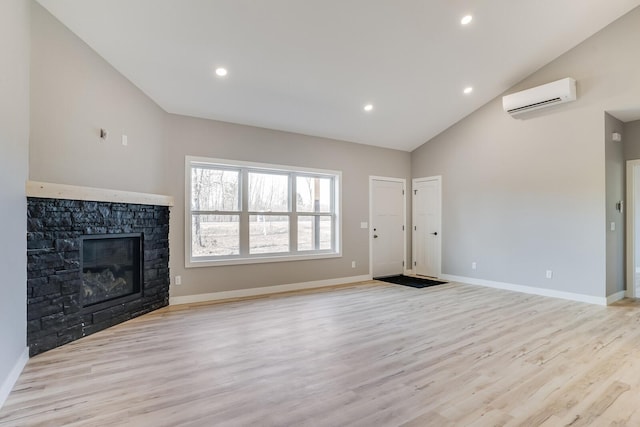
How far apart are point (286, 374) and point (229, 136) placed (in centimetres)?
363

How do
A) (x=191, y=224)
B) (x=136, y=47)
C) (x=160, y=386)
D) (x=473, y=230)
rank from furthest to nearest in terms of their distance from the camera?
1. (x=473, y=230)
2. (x=191, y=224)
3. (x=136, y=47)
4. (x=160, y=386)

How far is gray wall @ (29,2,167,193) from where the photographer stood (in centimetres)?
295

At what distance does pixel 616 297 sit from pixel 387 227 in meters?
3.64

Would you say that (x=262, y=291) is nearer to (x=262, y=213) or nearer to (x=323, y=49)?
(x=262, y=213)

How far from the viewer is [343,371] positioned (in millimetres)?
2592

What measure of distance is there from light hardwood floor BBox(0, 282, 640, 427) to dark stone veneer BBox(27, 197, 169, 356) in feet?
0.58

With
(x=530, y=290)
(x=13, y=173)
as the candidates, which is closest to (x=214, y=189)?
(x=13, y=173)

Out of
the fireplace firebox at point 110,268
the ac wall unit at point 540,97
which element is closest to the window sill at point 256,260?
the fireplace firebox at point 110,268

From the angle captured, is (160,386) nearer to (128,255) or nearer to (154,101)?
(128,255)

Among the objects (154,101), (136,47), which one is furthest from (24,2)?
(154,101)

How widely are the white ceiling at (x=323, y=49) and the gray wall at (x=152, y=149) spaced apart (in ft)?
0.65

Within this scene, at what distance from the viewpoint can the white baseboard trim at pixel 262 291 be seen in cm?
469

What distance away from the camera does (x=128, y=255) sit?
4.11m

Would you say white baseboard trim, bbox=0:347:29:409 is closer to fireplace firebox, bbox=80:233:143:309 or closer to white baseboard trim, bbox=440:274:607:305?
fireplace firebox, bbox=80:233:143:309
